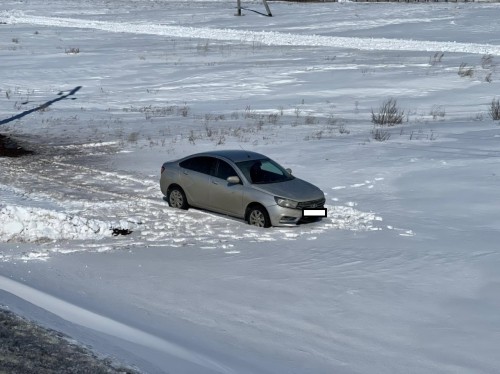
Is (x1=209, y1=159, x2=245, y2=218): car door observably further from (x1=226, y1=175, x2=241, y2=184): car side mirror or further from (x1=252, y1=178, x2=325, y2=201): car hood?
(x1=252, y1=178, x2=325, y2=201): car hood

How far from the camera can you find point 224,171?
18.4 meters

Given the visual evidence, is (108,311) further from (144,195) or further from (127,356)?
(144,195)

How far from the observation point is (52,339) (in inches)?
417

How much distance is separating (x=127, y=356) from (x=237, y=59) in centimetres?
3754

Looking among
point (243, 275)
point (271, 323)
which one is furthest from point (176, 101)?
point (271, 323)

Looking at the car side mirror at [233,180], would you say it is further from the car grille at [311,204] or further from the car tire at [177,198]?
the car tire at [177,198]

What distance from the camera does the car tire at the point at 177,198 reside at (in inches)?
749

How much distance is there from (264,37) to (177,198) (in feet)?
129

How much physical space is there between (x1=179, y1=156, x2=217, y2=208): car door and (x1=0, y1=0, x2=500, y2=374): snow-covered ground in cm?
36

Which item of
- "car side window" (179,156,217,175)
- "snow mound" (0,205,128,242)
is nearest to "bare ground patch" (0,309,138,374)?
"snow mound" (0,205,128,242)

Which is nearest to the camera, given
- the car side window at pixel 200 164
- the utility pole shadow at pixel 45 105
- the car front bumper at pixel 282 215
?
the car front bumper at pixel 282 215

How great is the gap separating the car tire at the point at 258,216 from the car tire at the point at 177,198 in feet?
6.29

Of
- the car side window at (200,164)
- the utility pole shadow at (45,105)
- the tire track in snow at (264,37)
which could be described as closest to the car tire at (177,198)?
the car side window at (200,164)

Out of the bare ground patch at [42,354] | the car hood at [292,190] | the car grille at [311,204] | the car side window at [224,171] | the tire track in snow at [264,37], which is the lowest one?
the bare ground patch at [42,354]
